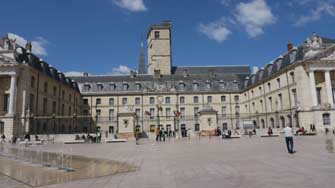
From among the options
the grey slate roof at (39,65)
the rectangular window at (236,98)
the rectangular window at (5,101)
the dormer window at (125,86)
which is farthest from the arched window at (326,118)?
the rectangular window at (5,101)

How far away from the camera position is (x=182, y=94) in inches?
2114

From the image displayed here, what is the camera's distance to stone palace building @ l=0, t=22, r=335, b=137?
1345 inches

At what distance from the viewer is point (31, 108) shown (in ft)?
116

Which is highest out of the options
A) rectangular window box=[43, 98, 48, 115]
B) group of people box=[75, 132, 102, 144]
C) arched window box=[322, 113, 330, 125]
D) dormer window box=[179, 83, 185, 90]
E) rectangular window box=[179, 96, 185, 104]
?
dormer window box=[179, 83, 185, 90]

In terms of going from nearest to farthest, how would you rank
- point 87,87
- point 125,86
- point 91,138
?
point 91,138 → point 125,86 → point 87,87

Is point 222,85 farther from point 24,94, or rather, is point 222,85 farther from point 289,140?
point 289,140

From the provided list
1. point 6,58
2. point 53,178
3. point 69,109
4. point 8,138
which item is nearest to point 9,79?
point 6,58

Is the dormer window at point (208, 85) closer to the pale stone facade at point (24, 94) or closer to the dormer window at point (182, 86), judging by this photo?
the dormer window at point (182, 86)

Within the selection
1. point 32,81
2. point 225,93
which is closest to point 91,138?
point 32,81

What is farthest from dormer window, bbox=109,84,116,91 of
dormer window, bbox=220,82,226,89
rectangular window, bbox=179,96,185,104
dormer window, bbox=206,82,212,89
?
dormer window, bbox=220,82,226,89

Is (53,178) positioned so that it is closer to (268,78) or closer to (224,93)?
(268,78)

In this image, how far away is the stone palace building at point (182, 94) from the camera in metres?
34.2

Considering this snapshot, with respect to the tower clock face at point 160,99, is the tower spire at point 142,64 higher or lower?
higher

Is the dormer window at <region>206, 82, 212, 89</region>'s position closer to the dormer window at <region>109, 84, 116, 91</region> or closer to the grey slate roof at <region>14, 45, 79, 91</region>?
the dormer window at <region>109, 84, 116, 91</region>
